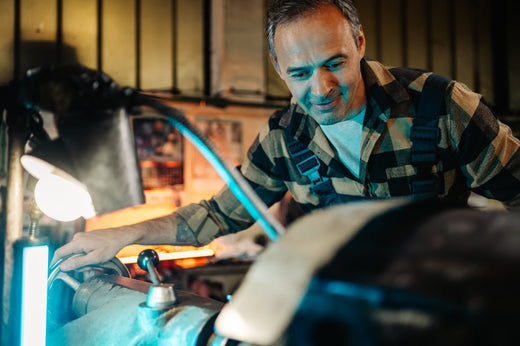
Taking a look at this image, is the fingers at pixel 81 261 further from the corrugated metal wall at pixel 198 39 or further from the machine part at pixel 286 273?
the corrugated metal wall at pixel 198 39

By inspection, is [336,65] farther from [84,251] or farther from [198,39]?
[198,39]

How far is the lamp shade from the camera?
2.28 feet

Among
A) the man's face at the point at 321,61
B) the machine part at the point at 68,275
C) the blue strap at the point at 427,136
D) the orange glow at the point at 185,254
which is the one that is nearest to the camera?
the machine part at the point at 68,275

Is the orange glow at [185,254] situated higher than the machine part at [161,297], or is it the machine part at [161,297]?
the machine part at [161,297]

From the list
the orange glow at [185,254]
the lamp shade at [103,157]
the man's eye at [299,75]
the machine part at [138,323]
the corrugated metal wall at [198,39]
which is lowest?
the orange glow at [185,254]

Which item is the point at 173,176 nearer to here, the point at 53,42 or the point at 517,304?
the point at 53,42

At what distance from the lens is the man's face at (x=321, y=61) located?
1.18 m

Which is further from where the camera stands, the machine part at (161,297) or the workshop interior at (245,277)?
the machine part at (161,297)

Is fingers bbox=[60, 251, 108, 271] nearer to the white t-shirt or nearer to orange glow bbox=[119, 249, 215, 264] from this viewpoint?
the white t-shirt

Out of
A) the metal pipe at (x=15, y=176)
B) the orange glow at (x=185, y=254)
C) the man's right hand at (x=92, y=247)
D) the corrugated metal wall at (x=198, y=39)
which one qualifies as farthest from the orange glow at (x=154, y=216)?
the metal pipe at (x=15, y=176)

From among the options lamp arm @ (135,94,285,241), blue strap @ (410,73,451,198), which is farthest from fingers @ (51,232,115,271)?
blue strap @ (410,73,451,198)

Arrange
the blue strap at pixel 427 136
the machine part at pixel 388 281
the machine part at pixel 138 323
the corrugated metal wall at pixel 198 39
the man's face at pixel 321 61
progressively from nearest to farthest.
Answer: the machine part at pixel 388 281, the machine part at pixel 138 323, the man's face at pixel 321 61, the blue strap at pixel 427 136, the corrugated metal wall at pixel 198 39

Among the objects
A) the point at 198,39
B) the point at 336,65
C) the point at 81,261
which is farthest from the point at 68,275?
the point at 198,39

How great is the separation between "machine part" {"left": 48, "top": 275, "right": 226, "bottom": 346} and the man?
24 cm
